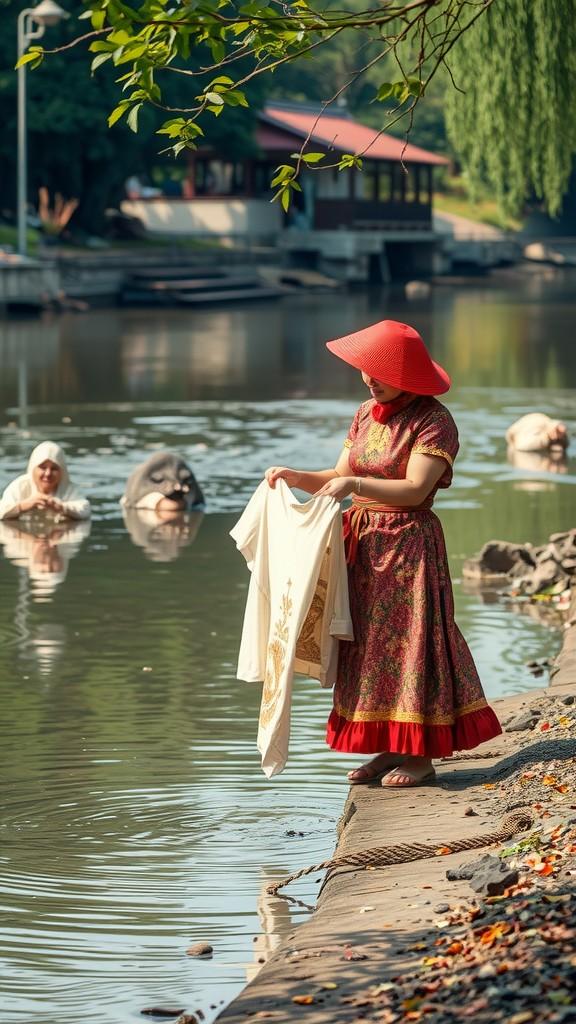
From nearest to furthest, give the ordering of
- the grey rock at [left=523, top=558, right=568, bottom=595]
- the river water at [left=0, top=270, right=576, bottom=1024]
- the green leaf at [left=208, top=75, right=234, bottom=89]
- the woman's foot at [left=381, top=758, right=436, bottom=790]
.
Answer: the river water at [left=0, top=270, right=576, bottom=1024]
the green leaf at [left=208, top=75, right=234, bottom=89]
the woman's foot at [left=381, top=758, right=436, bottom=790]
the grey rock at [left=523, top=558, right=568, bottom=595]

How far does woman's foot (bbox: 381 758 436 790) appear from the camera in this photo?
6.72m

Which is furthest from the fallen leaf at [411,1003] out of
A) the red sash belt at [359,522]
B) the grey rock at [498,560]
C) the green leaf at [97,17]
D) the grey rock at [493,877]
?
the grey rock at [498,560]

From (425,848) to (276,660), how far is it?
3.44 ft

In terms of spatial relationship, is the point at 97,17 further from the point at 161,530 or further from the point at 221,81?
the point at 161,530

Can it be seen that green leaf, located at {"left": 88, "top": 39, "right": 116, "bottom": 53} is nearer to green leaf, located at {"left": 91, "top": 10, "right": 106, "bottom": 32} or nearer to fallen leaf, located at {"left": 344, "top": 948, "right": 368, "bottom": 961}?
green leaf, located at {"left": 91, "top": 10, "right": 106, "bottom": 32}

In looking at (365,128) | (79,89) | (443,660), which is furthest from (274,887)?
(365,128)

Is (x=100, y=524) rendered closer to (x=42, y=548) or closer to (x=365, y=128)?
(x=42, y=548)

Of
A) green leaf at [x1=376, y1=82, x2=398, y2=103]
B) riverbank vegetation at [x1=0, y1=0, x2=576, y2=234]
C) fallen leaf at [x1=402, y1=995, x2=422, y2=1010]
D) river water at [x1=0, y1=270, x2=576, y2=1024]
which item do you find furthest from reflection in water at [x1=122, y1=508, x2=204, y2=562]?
fallen leaf at [x1=402, y1=995, x2=422, y2=1010]

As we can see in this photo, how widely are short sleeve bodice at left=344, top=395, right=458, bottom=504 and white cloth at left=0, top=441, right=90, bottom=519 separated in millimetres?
7902

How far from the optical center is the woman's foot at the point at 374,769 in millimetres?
6863

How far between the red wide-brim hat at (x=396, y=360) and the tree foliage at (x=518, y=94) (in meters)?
7.81

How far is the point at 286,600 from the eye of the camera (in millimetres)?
6617

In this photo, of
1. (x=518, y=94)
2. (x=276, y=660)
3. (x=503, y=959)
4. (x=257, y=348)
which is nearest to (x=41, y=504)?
(x=518, y=94)

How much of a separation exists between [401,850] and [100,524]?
8.89 metres
